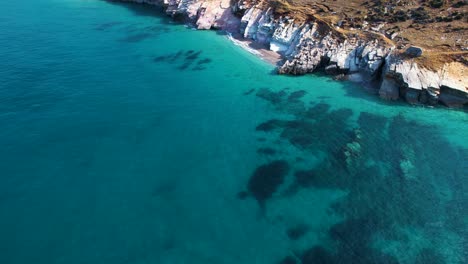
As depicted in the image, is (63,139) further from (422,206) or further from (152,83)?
(422,206)

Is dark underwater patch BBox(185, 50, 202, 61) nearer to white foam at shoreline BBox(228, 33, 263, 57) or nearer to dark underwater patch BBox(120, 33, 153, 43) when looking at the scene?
white foam at shoreline BBox(228, 33, 263, 57)

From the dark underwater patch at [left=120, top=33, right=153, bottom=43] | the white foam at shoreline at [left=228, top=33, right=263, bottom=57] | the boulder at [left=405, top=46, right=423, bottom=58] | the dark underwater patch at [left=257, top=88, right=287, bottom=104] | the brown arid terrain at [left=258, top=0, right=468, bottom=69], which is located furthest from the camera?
the dark underwater patch at [left=120, top=33, right=153, bottom=43]

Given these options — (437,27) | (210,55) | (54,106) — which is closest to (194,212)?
(54,106)

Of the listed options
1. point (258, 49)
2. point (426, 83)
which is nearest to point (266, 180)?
point (426, 83)

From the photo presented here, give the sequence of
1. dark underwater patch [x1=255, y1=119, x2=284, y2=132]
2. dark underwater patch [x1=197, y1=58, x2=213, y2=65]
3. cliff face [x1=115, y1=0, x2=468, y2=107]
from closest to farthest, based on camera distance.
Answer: dark underwater patch [x1=255, y1=119, x2=284, y2=132]
cliff face [x1=115, y1=0, x2=468, y2=107]
dark underwater patch [x1=197, y1=58, x2=213, y2=65]

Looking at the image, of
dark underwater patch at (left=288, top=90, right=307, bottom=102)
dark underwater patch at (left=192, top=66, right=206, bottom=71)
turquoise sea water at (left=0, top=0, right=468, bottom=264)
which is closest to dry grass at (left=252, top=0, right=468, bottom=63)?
turquoise sea water at (left=0, top=0, right=468, bottom=264)
